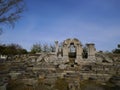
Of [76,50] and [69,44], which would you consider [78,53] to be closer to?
[76,50]

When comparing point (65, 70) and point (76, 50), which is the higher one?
point (76, 50)

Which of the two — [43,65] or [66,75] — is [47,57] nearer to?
[43,65]

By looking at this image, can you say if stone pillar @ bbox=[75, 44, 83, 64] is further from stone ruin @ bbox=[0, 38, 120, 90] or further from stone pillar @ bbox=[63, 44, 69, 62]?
stone pillar @ bbox=[63, 44, 69, 62]

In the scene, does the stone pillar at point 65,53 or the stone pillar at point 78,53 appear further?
the stone pillar at point 65,53

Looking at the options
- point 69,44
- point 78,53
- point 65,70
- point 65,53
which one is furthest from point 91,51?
point 65,70

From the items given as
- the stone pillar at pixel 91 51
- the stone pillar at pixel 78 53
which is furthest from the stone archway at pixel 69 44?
the stone pillar at pixel 91 51

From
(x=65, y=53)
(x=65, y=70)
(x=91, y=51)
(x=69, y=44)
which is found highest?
(x=69, y=44)

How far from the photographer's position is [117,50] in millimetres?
51656

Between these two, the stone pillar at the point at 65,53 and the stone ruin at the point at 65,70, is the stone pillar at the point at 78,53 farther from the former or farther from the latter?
the stone pillar at the point at 65,53

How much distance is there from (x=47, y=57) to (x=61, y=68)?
7190 millimetres

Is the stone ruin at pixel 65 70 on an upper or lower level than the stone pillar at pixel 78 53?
lower

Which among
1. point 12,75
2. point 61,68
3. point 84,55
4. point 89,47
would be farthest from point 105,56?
point 12,75

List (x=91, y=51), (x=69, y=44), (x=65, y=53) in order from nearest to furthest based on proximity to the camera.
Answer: (x=91, y=51) < (x=65, y=53) < (x=69, y=44)

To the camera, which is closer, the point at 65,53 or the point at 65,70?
the point at 65,70
